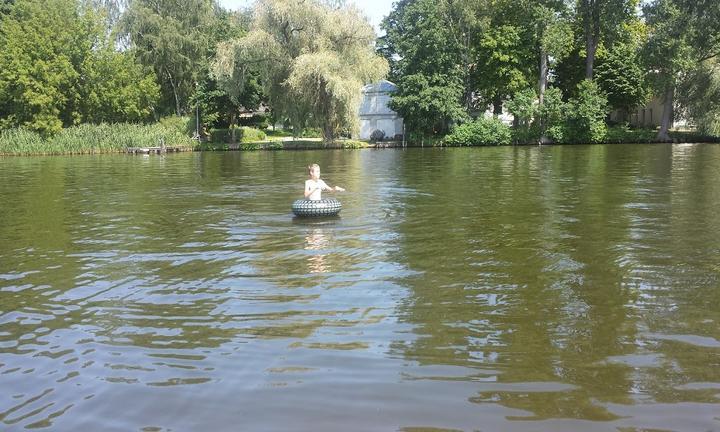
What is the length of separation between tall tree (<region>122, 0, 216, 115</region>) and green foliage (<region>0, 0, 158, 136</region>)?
244 centimetres

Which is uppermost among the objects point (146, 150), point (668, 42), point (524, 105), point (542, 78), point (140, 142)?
point (668, 42)

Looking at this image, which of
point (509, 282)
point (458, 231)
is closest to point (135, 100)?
point (458, 231)

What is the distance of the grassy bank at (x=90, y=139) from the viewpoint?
4891cm

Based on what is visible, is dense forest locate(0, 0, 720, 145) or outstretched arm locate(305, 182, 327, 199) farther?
dense forest locate(0, 0, 720, 145)

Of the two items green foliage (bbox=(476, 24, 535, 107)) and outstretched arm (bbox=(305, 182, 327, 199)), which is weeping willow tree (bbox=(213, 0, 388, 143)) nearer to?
green foliage (bbox=(476, 24, 535, 107))

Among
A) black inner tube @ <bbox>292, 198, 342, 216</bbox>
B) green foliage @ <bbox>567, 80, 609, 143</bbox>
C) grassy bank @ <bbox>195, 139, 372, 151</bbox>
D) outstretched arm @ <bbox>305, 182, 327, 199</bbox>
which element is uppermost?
green foliage @ <bbox>567, 80, 609, 143</bbox>

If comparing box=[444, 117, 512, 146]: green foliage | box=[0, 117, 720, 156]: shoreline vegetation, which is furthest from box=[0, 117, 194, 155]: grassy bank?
box=[444, 117, 512, 146]: green foliage

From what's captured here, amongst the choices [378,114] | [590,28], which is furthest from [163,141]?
[590,28]

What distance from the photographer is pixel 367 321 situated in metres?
6.79

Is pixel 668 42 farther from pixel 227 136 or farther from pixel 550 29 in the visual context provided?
pixel 227 136

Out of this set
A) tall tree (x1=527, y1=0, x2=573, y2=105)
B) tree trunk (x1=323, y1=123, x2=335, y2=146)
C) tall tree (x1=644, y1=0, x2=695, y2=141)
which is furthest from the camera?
tall tree (x1=527, y1=0, x2=573, y2=105)

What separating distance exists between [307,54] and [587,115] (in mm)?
24017

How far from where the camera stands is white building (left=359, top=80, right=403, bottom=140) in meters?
61.0

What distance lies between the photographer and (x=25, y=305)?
25.2ft
